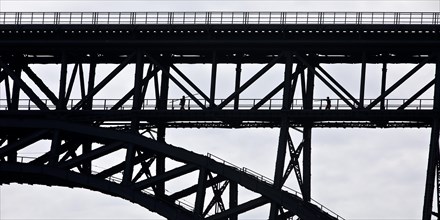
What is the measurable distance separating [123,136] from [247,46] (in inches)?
288

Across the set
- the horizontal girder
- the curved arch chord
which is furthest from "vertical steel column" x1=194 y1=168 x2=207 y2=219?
the horizontal girder

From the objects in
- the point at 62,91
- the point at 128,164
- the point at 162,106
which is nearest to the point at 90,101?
the point at 62,91

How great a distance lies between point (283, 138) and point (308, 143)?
79.1 inches

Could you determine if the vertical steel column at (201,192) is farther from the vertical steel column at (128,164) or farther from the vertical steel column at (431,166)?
the vertical steel column at (431,166)

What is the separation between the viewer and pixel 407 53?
3307 inches

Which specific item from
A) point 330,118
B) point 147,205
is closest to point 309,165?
point 330,118

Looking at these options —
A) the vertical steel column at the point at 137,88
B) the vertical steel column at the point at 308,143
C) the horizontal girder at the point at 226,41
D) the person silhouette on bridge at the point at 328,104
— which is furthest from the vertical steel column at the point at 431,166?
the vertical steel column at the point at 137,88

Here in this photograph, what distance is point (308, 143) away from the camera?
274ft

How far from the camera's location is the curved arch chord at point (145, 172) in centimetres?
8062

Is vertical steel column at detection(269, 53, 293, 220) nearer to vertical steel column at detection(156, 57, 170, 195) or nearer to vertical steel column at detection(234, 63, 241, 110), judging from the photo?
vertical steel column at detection(234, 63, 241, 110)

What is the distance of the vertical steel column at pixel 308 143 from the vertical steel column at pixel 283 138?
112cm

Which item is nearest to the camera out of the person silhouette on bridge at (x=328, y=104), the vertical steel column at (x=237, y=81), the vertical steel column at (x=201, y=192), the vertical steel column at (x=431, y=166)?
the vertical steel column at (x=431, y=166)

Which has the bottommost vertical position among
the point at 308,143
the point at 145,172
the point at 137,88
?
the point at 145,172

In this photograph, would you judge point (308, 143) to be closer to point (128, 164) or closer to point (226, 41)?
point (226, 41)
